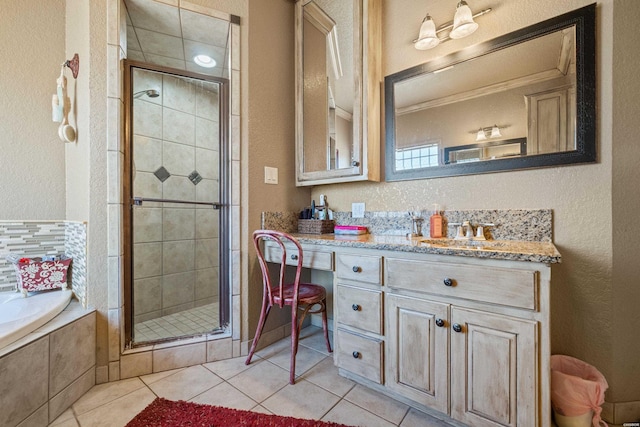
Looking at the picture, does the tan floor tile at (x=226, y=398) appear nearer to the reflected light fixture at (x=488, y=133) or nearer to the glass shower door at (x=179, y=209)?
the glass shower door at (x=179, y=209)

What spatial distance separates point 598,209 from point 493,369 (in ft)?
3.02

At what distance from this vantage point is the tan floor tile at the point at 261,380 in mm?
1492

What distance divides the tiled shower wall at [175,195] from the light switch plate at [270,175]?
0.43 metres

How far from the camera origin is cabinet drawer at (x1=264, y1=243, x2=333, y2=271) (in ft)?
5.26

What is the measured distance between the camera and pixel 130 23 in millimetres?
1832

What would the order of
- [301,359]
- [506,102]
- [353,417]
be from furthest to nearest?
[301,359]
[506,102]
[353,417]

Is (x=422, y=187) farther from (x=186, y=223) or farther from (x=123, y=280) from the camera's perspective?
(x=186, y=223)

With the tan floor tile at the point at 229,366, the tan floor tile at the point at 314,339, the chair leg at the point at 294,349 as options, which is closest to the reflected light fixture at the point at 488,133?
the chair leg at the point at 294,349

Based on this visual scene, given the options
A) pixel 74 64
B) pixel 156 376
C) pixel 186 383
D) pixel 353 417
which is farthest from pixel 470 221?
pixel 74 64

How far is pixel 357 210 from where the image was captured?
2.09 m

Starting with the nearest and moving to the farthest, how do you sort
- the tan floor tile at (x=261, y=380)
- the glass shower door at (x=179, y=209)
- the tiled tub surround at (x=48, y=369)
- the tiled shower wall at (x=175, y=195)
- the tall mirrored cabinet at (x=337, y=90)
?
1. the tiled tub surround at (x=48, y=369)
2. the tan floor tile at (x=261, y=380)
3. the tall mirrored cabinet at (x=337, y=90)
4. the glass shower door at (x=179, y=209)
5. the tiled shower wall at (x=175, y=195)

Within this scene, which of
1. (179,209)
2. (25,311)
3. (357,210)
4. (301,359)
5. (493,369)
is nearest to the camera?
(493,369)

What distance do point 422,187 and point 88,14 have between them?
7.31 ft

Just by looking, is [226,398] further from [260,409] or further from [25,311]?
[25,311]
